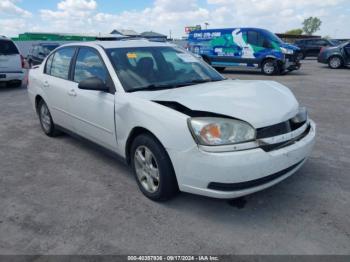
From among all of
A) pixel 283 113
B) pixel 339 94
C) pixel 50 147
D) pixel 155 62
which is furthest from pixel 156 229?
pixel 339 94

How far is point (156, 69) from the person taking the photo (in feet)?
12.9

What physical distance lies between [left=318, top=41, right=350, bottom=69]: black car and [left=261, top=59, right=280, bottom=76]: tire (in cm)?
511

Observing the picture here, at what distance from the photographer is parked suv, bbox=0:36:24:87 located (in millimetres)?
10914

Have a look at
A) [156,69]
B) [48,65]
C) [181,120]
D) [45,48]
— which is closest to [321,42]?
[45,48]

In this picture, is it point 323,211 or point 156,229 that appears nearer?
point 156,229

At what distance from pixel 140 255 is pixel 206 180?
81 centimetres

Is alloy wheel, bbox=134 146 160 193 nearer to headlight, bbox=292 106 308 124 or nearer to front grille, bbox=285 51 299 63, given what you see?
headlight, bbox=292 106 308 124

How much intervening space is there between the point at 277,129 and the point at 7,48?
35.7ft

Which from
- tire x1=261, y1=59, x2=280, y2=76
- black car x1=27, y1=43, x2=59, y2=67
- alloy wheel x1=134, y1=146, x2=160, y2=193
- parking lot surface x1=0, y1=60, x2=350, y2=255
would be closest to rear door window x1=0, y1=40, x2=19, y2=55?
black car x1=27, y1=43, x2=59, y2=67

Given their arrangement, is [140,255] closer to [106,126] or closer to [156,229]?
[156,229]

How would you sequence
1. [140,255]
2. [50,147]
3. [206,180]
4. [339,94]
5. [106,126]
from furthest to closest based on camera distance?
[339,94] < [50,147] < [106,126] < [206,180] < [140,255]

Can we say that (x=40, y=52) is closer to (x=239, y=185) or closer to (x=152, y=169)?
(x=152, y=169)

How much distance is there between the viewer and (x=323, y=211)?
310 cm

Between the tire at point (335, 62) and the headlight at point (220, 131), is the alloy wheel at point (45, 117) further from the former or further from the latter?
the tire at point (335, 62)
